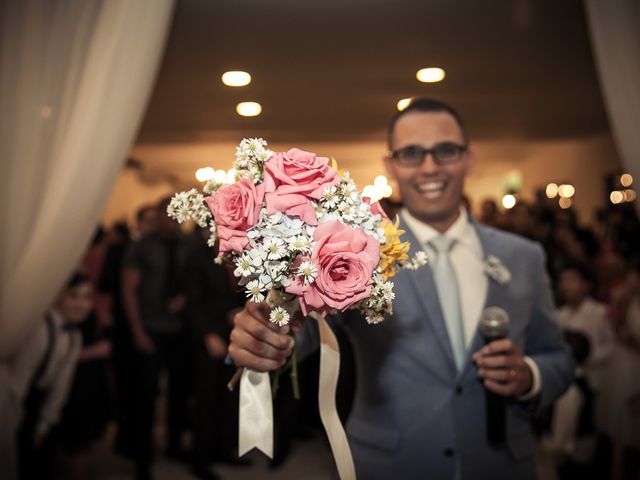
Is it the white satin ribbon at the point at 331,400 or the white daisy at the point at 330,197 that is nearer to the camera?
the white daisy at the point at 330,197

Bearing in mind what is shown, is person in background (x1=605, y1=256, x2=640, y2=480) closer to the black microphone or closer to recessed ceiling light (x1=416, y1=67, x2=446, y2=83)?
recessed ceiling light (x1=416, y1=67, x2=446, y2=83)

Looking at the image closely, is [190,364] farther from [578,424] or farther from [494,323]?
[494,323]

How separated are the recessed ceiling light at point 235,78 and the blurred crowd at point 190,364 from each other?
0.94 m

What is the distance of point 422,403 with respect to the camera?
1844 mm

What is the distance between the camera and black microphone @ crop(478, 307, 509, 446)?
5.62 feet

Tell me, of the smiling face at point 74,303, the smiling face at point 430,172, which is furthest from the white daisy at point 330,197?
the smiling face at point 74,303

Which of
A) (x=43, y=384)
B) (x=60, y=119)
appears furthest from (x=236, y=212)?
(x=43, y=384)

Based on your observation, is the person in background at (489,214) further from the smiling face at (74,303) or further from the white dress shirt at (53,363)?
the white dress shirt at (53,363)

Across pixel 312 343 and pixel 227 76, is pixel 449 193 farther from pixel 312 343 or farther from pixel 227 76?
pixel 227 76

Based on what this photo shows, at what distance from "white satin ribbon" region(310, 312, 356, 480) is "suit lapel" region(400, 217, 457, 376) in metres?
0.44

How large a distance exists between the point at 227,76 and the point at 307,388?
2.26 meters

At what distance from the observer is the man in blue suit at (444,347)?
5.99 ft

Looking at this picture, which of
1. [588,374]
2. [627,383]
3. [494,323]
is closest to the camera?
[494,323]

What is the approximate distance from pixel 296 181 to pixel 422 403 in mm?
813
